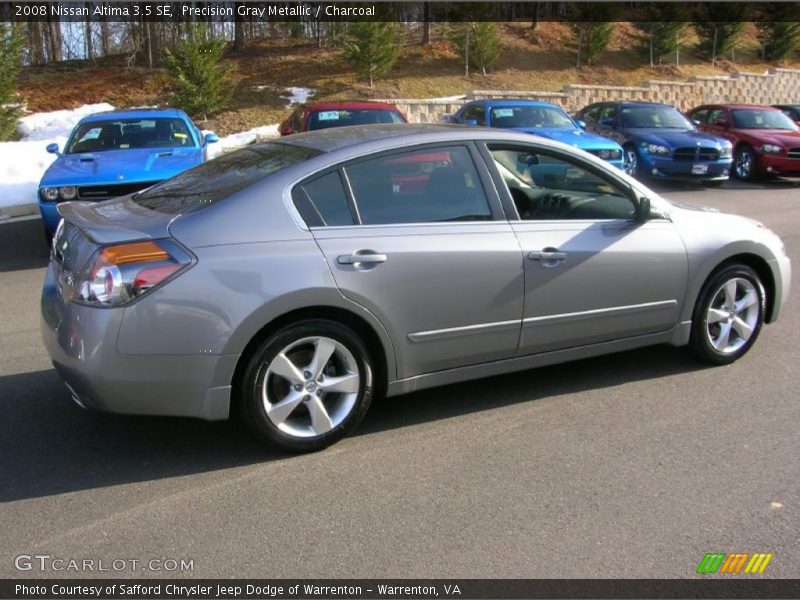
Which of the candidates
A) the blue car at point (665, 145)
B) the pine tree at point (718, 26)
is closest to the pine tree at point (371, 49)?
the blue car at point (665, 145)

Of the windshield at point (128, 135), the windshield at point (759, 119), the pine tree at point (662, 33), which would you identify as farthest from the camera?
the pine tree at point (662, 33)

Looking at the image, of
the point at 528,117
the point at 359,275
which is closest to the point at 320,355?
the point at 359,275

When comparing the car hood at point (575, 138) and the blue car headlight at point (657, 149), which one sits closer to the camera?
the car hood at point (575, 138)

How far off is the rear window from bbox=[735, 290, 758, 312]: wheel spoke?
9.86 ft

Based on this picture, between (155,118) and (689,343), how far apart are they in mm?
7365

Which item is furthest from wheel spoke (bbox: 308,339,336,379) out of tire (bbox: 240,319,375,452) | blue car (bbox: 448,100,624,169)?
blue car (bbox: 448,100,624,169)

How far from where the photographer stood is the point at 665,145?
48.1ft

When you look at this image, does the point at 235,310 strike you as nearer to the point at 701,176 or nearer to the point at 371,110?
the point at 371,110

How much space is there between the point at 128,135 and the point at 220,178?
5867 millimetres

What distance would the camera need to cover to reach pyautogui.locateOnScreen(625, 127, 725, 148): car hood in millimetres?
14641

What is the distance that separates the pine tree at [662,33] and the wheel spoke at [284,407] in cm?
3272

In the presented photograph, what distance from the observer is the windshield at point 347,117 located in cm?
1192

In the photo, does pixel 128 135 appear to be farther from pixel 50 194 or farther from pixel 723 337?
pixel 723 337

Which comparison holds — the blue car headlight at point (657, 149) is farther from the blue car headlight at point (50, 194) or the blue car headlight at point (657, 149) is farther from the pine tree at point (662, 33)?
the pine tree at point (662, 33)
